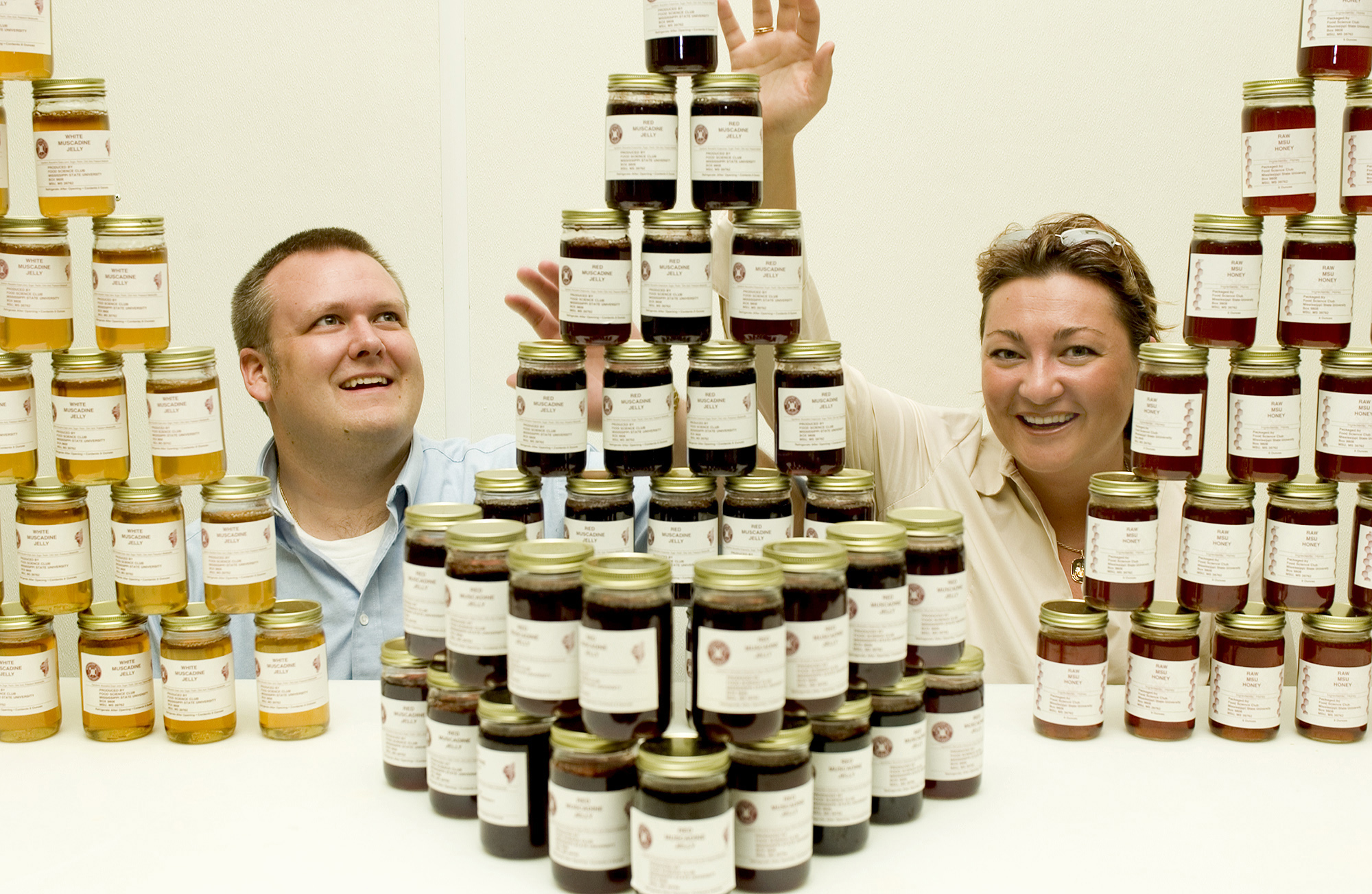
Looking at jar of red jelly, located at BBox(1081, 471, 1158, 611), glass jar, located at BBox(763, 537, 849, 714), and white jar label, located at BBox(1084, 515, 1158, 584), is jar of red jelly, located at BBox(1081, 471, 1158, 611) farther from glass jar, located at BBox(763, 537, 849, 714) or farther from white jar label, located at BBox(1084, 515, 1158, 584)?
glass jar, located at BBox(763, 537, 849, 714)

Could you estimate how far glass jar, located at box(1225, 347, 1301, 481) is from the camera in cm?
153

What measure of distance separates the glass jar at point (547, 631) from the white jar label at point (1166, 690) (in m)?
0.81

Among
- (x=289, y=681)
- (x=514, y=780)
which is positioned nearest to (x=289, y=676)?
(x=289, y=681)

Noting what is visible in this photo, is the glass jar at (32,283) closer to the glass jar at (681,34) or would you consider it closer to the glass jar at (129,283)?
the glass jar at (129,283)

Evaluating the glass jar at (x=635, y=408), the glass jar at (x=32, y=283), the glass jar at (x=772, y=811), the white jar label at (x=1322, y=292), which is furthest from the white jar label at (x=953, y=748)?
the glass jar at (x=32, y=283)

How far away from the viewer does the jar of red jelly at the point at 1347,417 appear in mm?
1523

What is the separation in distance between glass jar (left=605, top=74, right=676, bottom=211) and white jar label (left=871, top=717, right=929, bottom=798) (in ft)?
2.30

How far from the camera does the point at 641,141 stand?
150 centimetres

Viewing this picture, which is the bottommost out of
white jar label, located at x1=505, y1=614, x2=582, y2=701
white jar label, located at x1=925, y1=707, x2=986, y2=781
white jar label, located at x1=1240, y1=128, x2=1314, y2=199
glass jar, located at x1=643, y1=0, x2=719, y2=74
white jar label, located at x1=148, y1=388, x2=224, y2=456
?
white jar label, located at x1=925, y1=707, x2=986, y2=781

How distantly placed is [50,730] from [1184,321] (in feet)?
5.36

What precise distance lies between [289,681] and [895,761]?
2.62ft

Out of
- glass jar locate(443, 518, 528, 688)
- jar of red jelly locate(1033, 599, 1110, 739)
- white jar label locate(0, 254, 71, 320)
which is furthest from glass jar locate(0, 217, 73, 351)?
jar of red jelly locate(1033, 599, 1110, 739)

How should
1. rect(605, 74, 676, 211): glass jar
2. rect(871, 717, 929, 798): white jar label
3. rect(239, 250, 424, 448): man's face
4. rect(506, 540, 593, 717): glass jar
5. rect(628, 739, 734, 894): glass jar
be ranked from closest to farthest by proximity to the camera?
rect(628, 739, 734, 894): glass jar
rect(506, 540, 593, 717): glass jar
rect(871, 717, 929, 798): white jar label
rect(605, 74, 676, 211): glass jar
rect(239, 250, 424, 448): man's face

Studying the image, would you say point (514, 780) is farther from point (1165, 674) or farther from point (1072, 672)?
point (1165, 674)
